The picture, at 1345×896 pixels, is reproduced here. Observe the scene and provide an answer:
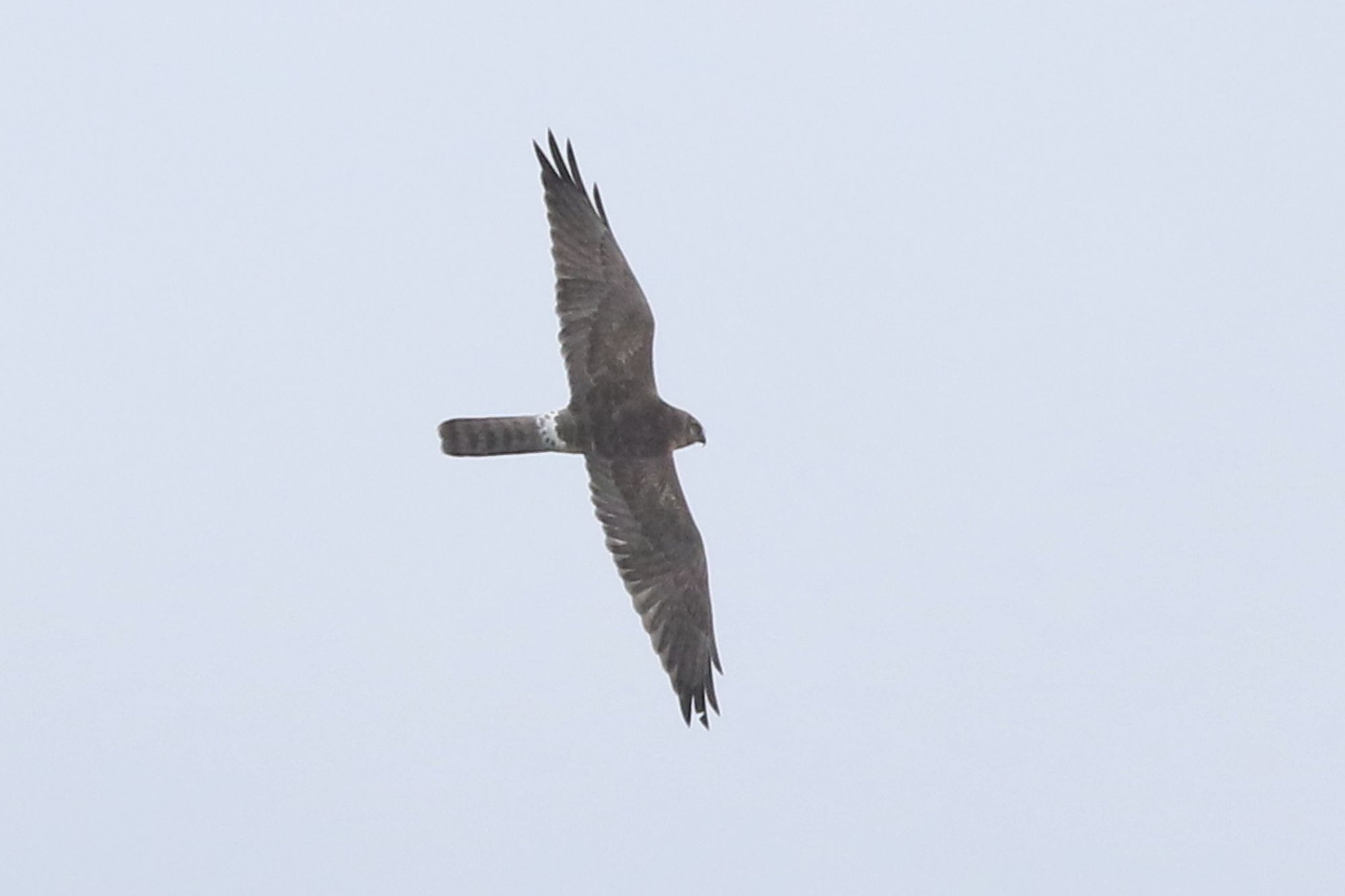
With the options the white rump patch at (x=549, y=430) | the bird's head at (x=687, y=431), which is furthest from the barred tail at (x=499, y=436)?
the bird's head at (x=687, y=431)

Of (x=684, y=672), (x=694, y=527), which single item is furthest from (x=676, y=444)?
(x=684, y=672)

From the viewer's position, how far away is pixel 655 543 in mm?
14945

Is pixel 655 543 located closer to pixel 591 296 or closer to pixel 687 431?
pixel 687 431

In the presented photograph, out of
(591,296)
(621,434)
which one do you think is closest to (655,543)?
(621,434)

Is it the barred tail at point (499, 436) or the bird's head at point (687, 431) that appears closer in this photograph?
the barred tail at point (499, 436)

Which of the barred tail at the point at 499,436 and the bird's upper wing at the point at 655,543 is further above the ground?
the barred tail at the point at 499,436

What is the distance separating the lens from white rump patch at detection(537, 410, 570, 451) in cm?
1461

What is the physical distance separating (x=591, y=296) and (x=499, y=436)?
3.70 ft

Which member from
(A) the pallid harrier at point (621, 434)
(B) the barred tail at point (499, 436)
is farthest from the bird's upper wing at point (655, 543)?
(B) the barred tail at point (499, 436)

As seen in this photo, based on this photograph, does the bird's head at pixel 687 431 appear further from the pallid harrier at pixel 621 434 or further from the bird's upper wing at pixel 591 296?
the bird's upper wing at pixel 591 296

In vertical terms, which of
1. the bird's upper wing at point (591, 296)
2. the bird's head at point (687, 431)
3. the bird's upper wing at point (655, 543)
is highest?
the bird's upper wing at point (591, 296)

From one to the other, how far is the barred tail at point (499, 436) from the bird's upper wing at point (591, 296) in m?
0.34

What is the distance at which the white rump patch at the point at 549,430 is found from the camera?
1461 cm

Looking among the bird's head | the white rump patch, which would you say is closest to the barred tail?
the white rump patch
